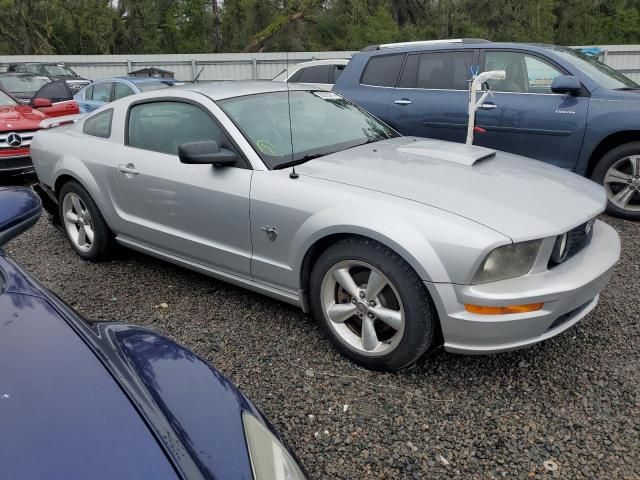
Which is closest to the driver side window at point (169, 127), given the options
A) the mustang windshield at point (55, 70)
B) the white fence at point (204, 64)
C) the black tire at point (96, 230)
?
the black tire at point (96, 230)

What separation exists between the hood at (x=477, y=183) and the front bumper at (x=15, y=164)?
550cm

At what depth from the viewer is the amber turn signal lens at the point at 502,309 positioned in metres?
2.39

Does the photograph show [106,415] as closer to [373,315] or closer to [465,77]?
[373,315]

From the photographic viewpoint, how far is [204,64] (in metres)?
21.0

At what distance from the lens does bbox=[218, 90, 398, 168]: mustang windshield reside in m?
3.26

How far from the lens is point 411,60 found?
6176mm

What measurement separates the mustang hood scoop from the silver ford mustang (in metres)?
0.01

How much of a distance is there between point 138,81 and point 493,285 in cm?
969

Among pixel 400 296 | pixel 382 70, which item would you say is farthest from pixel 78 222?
pixel 382 70

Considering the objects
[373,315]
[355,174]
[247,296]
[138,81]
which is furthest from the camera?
[138,81]

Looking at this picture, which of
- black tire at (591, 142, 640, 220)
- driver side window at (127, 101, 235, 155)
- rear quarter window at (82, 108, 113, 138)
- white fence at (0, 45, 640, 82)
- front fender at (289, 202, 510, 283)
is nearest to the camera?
front fender at (289, 202, 510, 283)

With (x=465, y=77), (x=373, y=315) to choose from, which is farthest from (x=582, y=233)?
(x=465, y=77)

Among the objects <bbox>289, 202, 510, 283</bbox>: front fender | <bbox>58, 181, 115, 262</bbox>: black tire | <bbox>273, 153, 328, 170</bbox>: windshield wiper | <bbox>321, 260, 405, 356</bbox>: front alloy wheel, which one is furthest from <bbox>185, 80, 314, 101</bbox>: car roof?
<bbox>321, 260, 405, 356</bbox>: front alloy wheel

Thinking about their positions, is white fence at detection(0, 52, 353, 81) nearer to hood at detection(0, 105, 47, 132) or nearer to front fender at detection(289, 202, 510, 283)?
hood at detection(0, 105, 47, 132)
